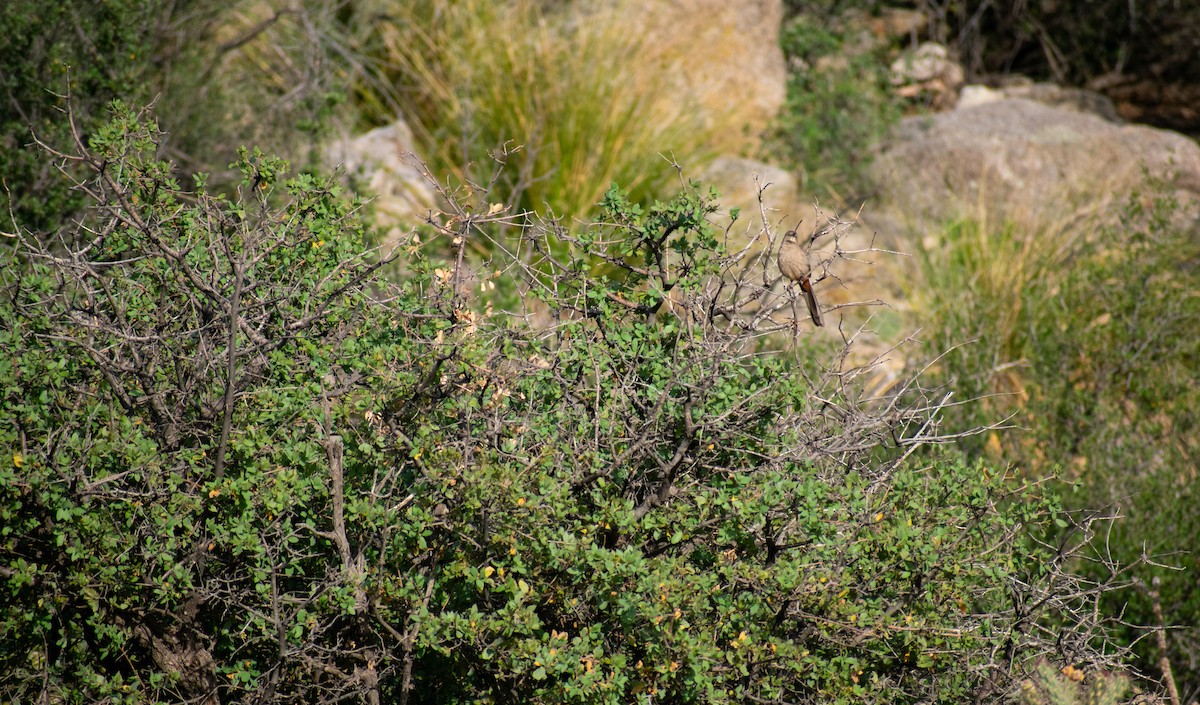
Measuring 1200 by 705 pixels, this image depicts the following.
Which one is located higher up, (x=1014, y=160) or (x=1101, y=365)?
(x=1101, y=365)

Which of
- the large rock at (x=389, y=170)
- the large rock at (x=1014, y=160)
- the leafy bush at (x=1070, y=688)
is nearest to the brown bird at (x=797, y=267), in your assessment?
the leafy bush at (x=1070, y=688)

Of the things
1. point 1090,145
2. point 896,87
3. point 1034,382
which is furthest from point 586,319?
point 896,87

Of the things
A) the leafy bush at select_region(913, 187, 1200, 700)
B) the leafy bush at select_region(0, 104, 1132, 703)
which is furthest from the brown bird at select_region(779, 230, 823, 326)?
the leafy bush at select_region(913, 187, 1200, 700)

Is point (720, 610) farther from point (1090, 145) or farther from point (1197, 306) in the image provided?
point (1090, 145)

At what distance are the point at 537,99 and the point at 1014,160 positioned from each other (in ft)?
13.0

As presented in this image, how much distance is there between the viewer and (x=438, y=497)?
8.17 feet

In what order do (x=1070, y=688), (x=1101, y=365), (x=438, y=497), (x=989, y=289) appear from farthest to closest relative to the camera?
1. (x=989, y=289)
2. (x=1101, y=365)
3. (x=438, y=497)
4. (x=1070, y=688)

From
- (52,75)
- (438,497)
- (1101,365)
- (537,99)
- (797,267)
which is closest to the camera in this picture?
(438,497)

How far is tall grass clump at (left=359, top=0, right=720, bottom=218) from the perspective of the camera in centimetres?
667

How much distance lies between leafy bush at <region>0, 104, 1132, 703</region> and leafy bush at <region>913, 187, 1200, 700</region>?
1.78 metres

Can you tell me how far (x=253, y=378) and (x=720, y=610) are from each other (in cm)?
129

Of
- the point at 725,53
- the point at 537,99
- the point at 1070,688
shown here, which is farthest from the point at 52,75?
the point at 725,53

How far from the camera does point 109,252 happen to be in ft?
9.23

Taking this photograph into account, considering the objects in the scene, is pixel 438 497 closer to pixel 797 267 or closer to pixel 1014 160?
pixel 797 267
